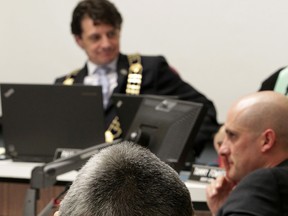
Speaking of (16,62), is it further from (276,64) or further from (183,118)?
(183,118)

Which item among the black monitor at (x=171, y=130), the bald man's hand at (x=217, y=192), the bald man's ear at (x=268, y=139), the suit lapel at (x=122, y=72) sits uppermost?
the bald man's ear at (x=268, y=139)

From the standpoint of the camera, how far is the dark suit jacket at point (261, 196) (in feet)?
6.81

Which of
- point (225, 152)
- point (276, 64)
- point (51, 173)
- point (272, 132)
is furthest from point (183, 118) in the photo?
point (276, 64)

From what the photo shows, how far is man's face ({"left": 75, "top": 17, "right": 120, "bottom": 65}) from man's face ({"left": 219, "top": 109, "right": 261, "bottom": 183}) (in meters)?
1.36

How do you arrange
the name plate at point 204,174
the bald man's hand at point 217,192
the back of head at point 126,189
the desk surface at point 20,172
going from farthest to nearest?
1. the desk surface at point 20,172
2. the name plate at point 204,174
3. the bald man's hand at point 217,192
4. the back of head at point 126,189

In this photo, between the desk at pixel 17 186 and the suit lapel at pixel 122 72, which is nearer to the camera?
the desk at pixel 17 186

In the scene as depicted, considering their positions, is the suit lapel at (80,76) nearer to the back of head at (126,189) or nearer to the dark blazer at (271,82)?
A: the dark blazer at (271,82)

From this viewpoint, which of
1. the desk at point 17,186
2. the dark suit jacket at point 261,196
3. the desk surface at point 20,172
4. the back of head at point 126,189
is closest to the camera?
the back of head at point 126,189

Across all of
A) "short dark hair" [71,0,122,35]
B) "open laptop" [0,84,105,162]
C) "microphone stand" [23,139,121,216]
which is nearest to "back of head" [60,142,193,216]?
"microphone stand" [23,139,121,216]

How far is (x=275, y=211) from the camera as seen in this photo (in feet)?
6.84

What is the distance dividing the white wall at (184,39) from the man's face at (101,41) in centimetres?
98

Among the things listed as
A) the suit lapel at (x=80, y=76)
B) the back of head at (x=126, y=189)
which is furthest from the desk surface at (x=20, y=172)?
the back of head at (x=126, y=189)

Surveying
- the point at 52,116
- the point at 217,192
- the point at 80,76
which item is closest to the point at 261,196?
the point at 217,192

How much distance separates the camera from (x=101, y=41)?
4145 millimetres
